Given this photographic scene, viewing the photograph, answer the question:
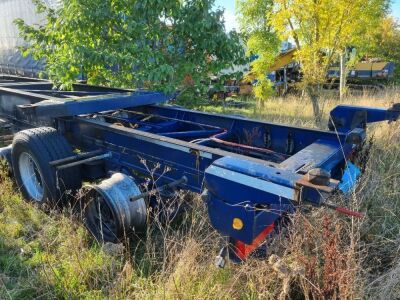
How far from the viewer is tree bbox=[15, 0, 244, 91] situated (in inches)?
193

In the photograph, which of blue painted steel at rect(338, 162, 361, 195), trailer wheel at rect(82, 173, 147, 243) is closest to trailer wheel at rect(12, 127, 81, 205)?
trailer wheel at rect(82, 173, 147, 243)

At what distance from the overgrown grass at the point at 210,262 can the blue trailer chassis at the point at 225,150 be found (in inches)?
9.2

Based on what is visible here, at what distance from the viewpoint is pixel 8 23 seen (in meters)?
16.8

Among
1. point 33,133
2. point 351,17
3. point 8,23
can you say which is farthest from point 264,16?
point 8,23

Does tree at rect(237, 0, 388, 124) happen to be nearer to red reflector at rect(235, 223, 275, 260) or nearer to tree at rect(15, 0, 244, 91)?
tree at rect(15, 0, 244, 91)

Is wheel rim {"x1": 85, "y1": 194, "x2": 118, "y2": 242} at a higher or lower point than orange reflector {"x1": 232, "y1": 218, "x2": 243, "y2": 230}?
lower

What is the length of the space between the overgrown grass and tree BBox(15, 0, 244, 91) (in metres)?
2.40

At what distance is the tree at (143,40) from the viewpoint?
4.91 meters

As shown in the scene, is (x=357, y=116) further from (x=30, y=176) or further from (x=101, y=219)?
(x=30, y=176)

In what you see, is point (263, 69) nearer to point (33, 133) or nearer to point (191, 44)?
point (191, 44)

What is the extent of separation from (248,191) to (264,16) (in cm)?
1014

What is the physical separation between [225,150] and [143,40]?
2.54 m

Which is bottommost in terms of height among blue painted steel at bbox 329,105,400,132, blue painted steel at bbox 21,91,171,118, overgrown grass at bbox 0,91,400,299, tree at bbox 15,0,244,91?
overgrown grass at bbox 0,91,400,299

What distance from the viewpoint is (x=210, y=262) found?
2.47 meters
